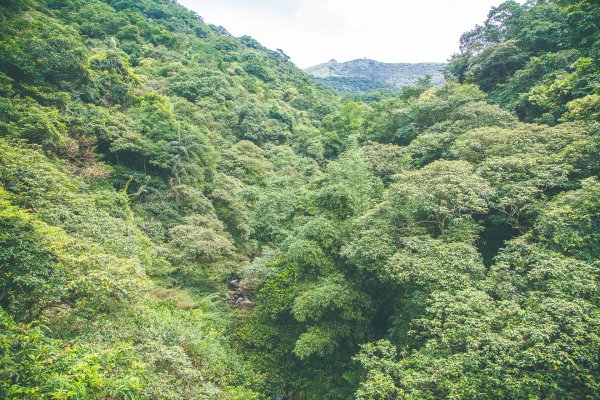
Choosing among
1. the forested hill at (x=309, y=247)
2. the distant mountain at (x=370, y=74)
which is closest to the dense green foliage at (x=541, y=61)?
the forested hill at (x=309, y=247)

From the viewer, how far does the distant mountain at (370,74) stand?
151875mm

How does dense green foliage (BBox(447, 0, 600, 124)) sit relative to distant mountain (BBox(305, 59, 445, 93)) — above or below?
below

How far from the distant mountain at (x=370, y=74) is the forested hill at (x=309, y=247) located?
132 m

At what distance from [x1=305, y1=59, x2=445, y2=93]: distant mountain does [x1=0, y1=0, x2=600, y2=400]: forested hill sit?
132m

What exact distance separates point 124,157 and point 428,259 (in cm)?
2058

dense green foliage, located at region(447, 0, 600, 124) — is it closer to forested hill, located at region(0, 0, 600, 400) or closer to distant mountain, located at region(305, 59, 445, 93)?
forested hill, located at region(0, 0, 600, 400)

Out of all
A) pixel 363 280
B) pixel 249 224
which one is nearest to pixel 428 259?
pixel 363 280

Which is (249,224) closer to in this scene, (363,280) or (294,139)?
(363,280)

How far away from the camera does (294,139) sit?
148ft

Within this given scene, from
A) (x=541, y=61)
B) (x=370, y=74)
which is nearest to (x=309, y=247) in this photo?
(x=541, y=61)

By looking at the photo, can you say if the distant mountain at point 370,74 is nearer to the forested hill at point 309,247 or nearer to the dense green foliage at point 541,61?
the dense green foliage at point 541,61

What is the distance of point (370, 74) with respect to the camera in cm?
17362

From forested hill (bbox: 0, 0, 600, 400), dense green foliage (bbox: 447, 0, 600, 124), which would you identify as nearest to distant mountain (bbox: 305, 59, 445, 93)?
dense green foliage (bbox: 447, 0, 600, 124)

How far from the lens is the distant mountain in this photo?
498 feet
